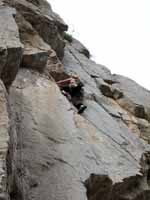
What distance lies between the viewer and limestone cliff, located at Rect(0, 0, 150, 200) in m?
10.5

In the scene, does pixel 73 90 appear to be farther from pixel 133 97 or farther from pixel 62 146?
pixel 133 97

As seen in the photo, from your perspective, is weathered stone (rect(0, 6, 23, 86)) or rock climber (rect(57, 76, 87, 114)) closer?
weathered stone (rect(0, 6, 23, 86))

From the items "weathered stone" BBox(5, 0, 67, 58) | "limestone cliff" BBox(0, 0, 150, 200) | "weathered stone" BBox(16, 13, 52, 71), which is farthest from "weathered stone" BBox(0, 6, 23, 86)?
"weathered stone" BBox(5, 0, 67, 58)

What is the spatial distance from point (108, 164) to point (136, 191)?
160cm

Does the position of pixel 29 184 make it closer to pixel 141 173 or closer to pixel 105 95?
pixel 141 173

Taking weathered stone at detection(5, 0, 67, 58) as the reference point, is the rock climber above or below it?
below

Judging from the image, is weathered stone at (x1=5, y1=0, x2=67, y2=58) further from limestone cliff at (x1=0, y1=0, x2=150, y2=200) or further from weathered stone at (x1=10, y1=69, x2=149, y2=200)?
weathered stone at (x1=10, y1=69, x2=149, y2=200)

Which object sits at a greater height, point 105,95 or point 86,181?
point 86,181

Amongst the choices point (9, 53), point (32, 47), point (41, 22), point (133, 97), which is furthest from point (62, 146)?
point (133, 97)

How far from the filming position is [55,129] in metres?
13.2

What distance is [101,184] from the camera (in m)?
12.8

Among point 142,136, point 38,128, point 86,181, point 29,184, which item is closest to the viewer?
point 29,184

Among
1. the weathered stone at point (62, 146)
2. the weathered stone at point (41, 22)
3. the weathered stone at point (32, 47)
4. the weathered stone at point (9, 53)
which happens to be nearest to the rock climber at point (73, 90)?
the weathered stone at point (62, 146)

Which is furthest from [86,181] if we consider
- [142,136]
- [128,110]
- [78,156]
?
[128,110]
